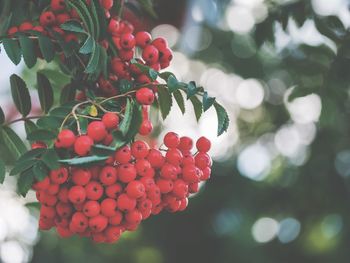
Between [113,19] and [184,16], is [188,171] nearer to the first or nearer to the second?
[113,19]

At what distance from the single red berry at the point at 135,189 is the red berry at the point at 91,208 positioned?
0.09 meters

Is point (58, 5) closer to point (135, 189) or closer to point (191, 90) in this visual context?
point (191, 90)

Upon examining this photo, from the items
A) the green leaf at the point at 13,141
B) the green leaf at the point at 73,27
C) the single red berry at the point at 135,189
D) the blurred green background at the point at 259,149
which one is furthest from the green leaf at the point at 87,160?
the blurred green background at the point at 259,149

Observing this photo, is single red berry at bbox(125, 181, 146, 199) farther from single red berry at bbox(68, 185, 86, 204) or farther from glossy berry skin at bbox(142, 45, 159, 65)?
glossy berry skin at bbox(142, 45, 159, 65)

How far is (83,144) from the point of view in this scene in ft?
4.30

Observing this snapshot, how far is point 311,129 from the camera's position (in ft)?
17.8

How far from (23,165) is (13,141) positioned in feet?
1.27

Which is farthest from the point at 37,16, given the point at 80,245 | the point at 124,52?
the point at 80,245

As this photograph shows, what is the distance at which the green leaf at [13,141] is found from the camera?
1733 mm

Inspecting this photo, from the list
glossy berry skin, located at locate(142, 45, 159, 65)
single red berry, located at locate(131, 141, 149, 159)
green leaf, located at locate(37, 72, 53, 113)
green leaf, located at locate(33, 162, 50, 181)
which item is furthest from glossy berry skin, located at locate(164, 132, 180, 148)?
green leaf, located at locate(37, 72, 53, 113)

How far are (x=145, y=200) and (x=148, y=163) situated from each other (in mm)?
92

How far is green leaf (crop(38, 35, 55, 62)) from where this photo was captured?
5.20ft

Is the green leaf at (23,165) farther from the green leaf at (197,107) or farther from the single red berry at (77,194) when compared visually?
the green leaf at (197,107)

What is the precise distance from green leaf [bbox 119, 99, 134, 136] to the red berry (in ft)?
0.71
